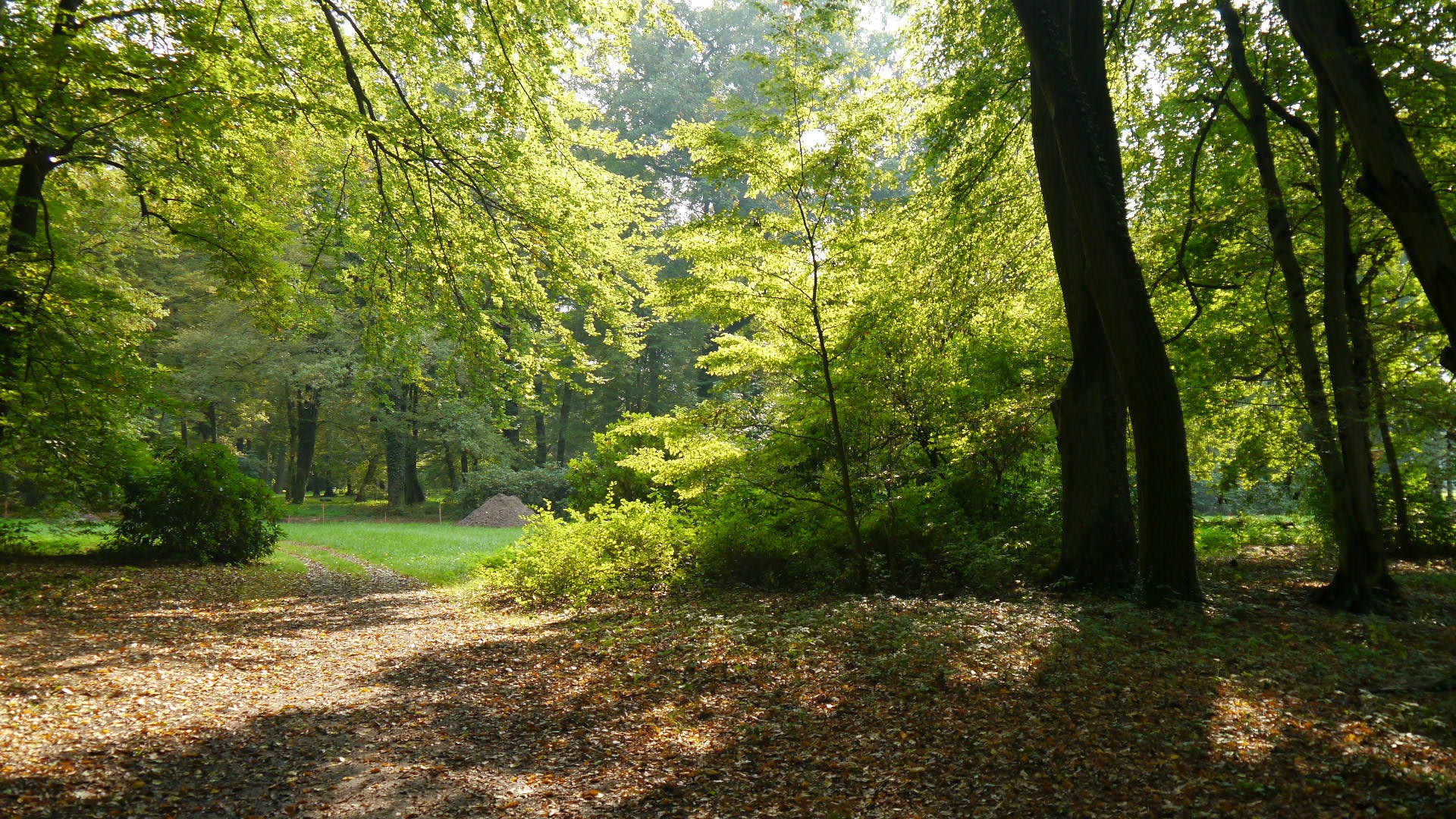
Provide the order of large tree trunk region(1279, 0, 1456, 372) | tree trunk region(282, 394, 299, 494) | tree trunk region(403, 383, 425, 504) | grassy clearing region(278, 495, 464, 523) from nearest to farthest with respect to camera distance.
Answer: large tree trunk region(1279, 0, 1456, 372) → grassy clearing region(278, 495, 464, 523) → tree trunk region(403, 383, 425, 504) → tree trunk region(282, 394, 299, 494)

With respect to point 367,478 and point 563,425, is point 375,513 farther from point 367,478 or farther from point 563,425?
point 367,478

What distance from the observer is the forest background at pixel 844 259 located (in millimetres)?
7043

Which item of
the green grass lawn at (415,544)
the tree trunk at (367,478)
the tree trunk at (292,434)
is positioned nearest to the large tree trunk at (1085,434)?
the green grass lawn at (415,544)

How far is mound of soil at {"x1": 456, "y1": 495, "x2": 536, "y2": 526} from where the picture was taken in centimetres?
2552

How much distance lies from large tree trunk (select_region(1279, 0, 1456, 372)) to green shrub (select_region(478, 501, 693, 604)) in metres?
7.45

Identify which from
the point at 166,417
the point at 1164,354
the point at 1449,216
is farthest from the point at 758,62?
the point at 166,417

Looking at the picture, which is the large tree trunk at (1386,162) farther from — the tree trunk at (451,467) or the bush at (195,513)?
the tree trunk at (451,467)

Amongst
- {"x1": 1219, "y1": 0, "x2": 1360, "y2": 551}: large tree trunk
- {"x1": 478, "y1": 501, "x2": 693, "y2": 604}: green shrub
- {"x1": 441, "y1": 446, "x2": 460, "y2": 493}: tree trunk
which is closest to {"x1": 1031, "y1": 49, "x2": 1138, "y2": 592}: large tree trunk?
{"x1": 1219, "y1": 0, "x2": 1360, "y2": 551}: large tree trunk

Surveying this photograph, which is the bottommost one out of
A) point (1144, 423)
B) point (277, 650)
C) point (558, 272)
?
point (277, 650)

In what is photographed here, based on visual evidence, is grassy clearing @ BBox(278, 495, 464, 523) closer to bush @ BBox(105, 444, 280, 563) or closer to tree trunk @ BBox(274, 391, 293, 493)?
tree trunk @ BBox(274, 391, 293, 493)

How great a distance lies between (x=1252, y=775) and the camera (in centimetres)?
343

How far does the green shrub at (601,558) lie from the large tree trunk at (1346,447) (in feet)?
22.7

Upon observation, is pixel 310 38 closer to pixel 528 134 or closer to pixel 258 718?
pixel 528 134

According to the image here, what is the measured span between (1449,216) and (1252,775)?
27.2 feet
